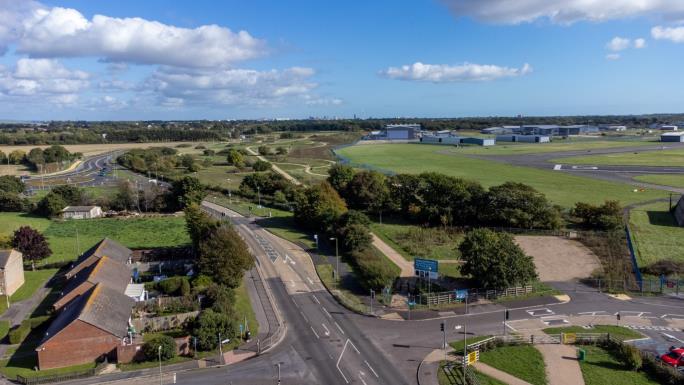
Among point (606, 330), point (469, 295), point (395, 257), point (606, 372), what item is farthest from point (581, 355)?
point (395, 257)

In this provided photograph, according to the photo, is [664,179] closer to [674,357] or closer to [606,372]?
[674,357]

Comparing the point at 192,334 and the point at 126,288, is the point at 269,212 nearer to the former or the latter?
the point at 126,288

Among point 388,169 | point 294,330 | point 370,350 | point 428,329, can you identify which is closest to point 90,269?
point 294,330

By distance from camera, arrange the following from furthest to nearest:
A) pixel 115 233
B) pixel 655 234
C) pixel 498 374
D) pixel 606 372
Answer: pixel 115 233
pixel 655 234
pixel 498 374
pixel 606 372

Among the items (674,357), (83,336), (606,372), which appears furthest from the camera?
(83,336)

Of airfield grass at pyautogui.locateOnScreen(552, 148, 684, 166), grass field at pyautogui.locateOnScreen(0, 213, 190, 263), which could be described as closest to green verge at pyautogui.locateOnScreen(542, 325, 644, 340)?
grass field at pyautogui.locateOnScreen(0, 213, 190, 263)

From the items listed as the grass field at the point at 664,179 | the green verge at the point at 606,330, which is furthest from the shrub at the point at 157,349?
the grass field at the point at 664,179

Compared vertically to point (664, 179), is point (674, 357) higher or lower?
lower

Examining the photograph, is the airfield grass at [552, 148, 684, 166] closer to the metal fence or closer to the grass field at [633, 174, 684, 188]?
the grass field at [633, 174, 684, 188]

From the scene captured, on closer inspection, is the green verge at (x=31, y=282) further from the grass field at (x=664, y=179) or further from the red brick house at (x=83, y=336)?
the grass field at (x=664, y=179)
